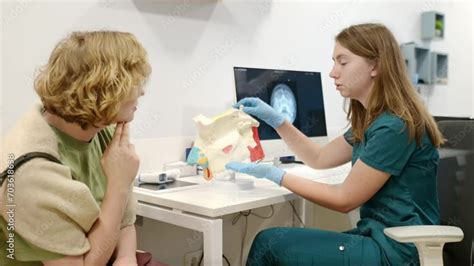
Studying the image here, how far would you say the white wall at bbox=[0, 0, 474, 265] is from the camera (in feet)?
5.39

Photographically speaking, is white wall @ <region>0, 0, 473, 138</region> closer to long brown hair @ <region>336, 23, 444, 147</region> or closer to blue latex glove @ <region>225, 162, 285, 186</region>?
blue latex glove @ <region>225, 162, 285, 186</region>

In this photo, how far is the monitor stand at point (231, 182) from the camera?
1702 millimetres

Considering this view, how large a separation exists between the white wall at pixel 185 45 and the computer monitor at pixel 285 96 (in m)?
0.33

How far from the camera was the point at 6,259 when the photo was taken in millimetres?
1030

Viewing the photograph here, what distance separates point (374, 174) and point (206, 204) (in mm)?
528

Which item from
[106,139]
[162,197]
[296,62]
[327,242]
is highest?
[296,62]

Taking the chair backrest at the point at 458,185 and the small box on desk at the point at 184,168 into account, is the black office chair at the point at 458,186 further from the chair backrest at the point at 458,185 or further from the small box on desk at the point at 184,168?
the small box on desk at the point at 184,168

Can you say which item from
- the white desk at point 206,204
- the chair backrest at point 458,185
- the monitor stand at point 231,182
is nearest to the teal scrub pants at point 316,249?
the white desk at point 206,204

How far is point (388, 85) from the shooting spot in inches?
59.8

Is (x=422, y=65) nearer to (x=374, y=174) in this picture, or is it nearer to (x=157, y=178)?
(x=374, y=174)

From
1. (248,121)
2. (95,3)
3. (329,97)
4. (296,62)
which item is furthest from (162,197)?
(329,97)

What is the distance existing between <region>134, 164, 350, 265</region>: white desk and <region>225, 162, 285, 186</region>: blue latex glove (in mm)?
65

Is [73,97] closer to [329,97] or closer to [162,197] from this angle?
[162,197]

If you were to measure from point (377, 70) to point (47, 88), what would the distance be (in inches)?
41.4
